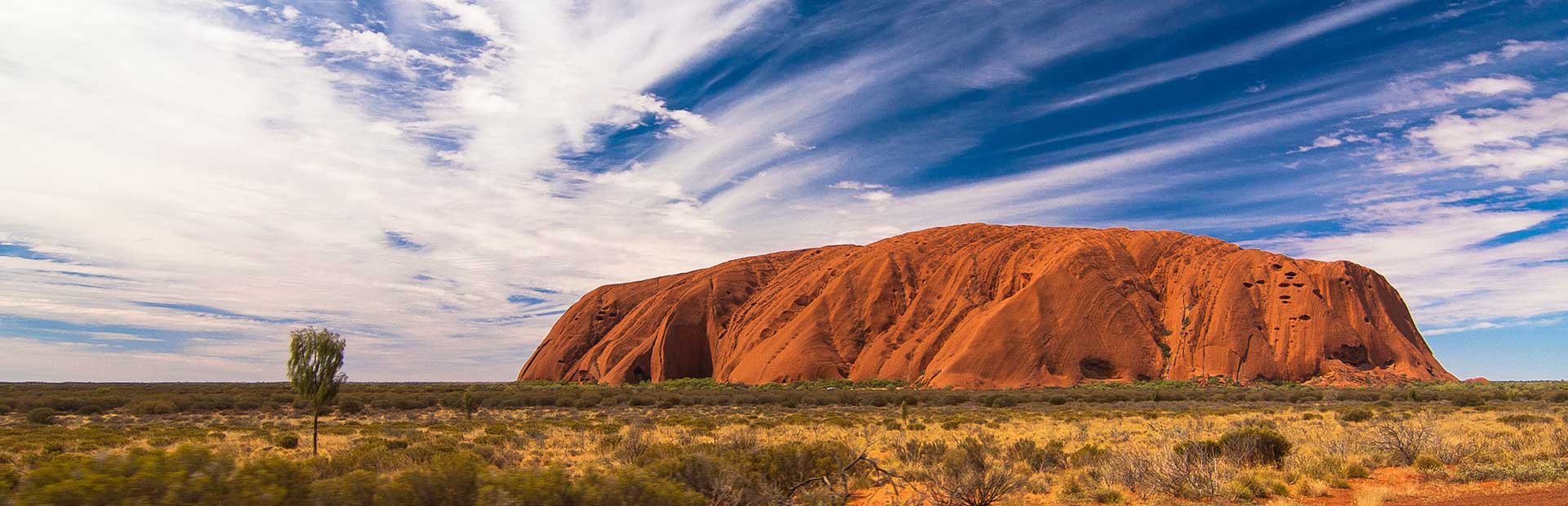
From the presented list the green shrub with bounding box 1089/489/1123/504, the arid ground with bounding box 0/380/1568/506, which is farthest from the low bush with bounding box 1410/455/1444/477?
the green shrub with bounding box 1089/489/1123/504

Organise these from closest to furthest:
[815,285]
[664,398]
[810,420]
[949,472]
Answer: [949,472] → [810,420] → [664,398] → [815,285]

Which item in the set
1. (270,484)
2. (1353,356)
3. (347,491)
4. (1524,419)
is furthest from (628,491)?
(1353,356)

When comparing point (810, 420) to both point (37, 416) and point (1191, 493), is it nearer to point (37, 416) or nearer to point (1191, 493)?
point (1191, 493)

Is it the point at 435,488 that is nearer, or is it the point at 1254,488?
the point at 435,488

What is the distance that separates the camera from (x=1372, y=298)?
71438mm

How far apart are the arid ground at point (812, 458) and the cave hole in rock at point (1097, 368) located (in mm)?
24937

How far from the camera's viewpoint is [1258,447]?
14086mm

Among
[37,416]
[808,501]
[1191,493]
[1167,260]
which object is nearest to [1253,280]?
[1167,260]

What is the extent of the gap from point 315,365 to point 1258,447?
1993 cm

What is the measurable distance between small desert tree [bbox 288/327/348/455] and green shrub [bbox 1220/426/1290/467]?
19.0 m

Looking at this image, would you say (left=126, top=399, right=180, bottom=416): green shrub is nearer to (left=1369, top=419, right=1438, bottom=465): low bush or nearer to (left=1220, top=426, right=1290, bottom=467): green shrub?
(left=1220, top=426, right=1290, bottom=467): green shrub

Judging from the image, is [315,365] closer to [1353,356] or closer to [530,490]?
[530,490]

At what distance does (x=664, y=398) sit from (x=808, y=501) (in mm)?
37554

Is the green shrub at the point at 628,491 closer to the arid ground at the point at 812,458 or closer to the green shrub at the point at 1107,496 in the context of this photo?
the arid ground at the point at 812,458
